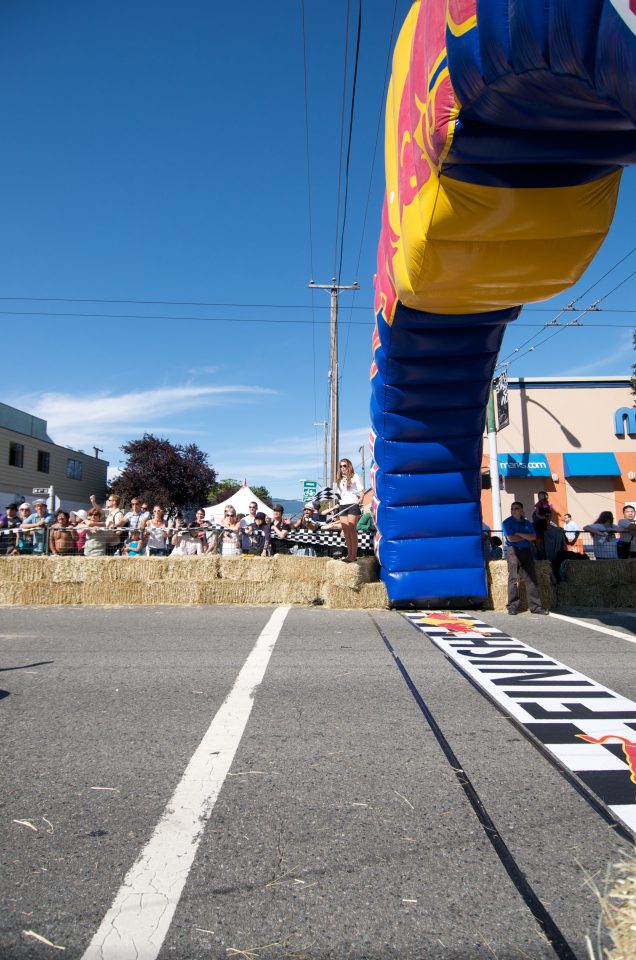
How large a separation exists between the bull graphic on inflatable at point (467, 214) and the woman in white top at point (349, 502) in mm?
357

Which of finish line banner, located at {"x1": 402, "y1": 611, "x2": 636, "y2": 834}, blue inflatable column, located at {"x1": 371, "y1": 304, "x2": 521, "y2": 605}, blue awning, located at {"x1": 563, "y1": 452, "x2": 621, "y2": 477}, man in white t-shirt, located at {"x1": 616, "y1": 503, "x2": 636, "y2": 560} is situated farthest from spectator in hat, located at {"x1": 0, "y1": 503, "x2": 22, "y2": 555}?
blue awning, located at {"x1": 563, "y1": 452, "x2": 621, "y2": 477}

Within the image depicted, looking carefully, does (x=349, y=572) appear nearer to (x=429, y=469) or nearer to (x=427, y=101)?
(x=429, y=469)

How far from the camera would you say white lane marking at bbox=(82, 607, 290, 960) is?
172 cm

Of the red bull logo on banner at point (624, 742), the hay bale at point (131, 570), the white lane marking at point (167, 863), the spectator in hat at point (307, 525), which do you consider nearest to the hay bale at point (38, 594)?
the hay bale at point (131, 570)

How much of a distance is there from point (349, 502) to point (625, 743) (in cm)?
570

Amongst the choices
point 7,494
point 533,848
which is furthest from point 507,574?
point 7,494

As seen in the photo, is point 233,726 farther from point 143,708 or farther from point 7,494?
point 7,494

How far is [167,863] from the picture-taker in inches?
82.7

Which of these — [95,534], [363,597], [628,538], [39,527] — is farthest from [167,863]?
[628,538]

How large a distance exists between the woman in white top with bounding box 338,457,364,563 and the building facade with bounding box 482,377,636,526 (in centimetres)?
1796

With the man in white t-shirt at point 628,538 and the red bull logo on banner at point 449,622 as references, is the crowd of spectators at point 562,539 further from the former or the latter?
the red bull logo on banner at point 449,622

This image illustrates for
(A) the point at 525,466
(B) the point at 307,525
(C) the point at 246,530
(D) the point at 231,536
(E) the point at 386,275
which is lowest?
(D) the point at 231,536

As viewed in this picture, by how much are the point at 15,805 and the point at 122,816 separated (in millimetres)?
498

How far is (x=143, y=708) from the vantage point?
152 inches
